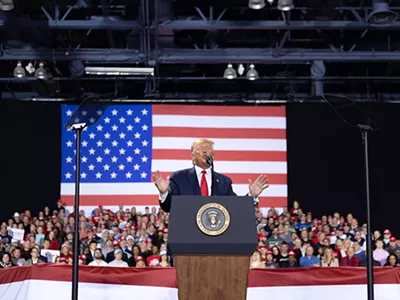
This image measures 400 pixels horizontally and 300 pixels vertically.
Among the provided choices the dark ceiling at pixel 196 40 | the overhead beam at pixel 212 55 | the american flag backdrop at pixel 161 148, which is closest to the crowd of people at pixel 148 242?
the american flag backdrop at pixel 161 148

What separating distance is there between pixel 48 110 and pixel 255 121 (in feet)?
17.7

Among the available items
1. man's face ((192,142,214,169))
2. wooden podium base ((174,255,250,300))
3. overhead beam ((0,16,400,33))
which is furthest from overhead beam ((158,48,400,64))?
wooden podium base ((174,255,250,300))

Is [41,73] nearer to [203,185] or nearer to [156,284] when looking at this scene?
[156,284]

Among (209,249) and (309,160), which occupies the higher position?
(309,160)

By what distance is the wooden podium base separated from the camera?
14.0 ft

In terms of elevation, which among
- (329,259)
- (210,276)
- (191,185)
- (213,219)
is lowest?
(329,259)

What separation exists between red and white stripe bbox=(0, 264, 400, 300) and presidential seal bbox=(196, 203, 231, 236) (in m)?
2.86

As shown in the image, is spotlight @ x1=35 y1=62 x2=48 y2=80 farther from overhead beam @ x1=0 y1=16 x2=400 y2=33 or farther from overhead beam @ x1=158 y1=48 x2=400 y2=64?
overhead beam @ x1=158 y1=48 x2=400 y2=64

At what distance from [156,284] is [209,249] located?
291cm

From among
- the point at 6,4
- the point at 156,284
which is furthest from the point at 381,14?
the point at 156,284

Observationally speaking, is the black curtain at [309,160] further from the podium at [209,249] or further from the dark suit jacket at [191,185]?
the podium at [209,249]

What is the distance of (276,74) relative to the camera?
20422 millimetres

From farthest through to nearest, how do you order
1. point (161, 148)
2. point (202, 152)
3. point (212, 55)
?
point (161, 148) → point (212, 55) → point (202, 152)

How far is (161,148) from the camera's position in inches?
667
